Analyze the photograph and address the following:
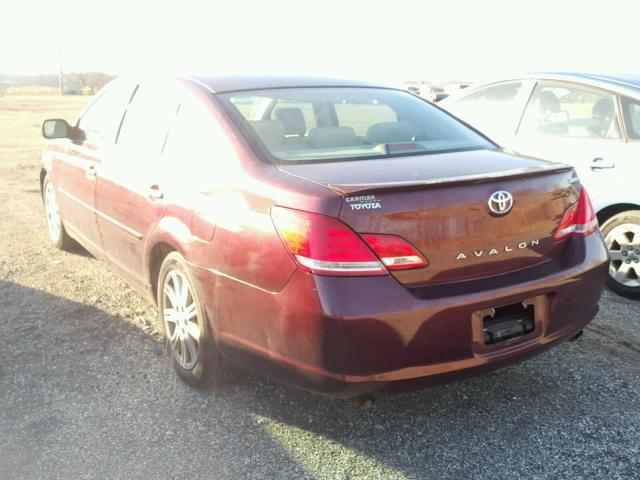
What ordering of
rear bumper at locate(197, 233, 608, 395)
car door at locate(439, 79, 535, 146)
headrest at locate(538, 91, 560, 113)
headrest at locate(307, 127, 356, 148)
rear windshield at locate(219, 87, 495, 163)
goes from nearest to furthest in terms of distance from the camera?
rear bumper at locate(197, 233, 608, 395)
rear windshield at locate(219, 87, 495, 163)
headrest at locate(307, 127, 356, 148)
headrest at locate(538, 91, 560, 113)
car door at locate(439, 79, 535, 146)

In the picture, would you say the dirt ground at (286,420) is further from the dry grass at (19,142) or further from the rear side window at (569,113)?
the dry grass at (19,142)

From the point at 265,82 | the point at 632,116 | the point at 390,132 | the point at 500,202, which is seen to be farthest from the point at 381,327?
the point at 632,116

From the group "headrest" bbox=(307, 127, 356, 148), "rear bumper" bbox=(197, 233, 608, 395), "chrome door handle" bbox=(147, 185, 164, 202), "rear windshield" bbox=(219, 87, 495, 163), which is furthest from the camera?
"chrome door handle" bbox=(147, 185, 164, 202)

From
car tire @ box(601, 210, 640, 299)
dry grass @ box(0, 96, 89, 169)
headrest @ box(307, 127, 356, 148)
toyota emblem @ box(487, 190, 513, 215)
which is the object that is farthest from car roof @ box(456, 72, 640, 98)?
dry grass @ box(0, 96, 89, 169)

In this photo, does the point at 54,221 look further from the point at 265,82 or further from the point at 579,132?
the point at 579,132

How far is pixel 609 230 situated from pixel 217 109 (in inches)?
125

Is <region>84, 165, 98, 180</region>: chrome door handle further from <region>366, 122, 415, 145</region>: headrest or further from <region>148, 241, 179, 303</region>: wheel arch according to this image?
<region>366, 122, 415, 145</region>: headrest

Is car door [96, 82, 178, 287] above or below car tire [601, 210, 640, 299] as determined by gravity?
above

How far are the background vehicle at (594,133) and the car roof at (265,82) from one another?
1.38m

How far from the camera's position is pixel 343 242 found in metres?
2.55

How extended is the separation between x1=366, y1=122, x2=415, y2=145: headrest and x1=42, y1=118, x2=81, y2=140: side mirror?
2.58 metres

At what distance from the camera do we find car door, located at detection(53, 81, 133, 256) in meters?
4.54

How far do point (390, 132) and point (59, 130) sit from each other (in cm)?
276

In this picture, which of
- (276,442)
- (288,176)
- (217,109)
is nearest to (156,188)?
(217,109)
